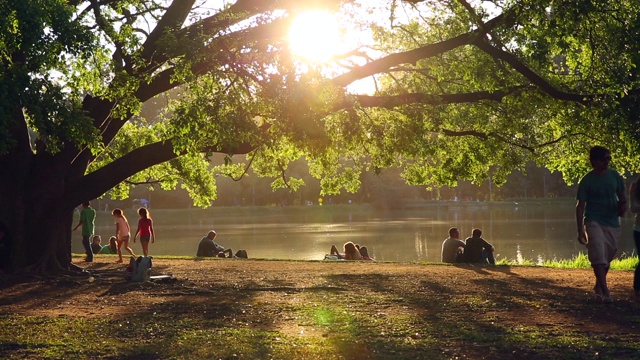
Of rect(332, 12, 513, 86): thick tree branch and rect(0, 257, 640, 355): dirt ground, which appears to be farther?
rect(332, 12, 513, 86): thick tree branch

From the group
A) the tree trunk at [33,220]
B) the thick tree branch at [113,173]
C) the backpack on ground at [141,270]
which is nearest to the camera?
the backpack on ground at [141,270]

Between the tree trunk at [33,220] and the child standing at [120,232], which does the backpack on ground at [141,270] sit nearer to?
the tree trunk at [33,220]

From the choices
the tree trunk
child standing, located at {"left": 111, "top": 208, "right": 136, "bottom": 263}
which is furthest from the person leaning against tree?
child standing, located at {"left": 111, "top": 208, "right": 136, "bottom": 263}

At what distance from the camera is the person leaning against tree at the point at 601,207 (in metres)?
9.09

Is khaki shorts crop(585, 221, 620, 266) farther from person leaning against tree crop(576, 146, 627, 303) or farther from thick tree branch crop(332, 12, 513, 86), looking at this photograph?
thick tree branch crop(332, 12, 513, 86)

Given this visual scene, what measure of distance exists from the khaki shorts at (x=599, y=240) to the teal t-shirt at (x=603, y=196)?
0.21 ft

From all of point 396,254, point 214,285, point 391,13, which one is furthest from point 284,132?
point 396,254

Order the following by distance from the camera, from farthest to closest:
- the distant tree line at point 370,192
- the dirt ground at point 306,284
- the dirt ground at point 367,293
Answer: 1. the distant tree line at point 370,192
2. the dirt ground at point 306,284
3. the dirt ground at point 367,293

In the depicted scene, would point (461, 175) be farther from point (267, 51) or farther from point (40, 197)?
point (40, 197)

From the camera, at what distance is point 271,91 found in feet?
39.3

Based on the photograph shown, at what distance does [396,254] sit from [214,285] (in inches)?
758

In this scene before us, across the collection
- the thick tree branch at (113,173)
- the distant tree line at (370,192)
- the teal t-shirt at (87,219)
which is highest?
the distant tree line at (370,192)

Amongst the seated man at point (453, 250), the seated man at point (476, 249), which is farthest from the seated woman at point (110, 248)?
the seated man at point (476, 249)

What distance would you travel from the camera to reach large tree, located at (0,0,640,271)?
11.4m
